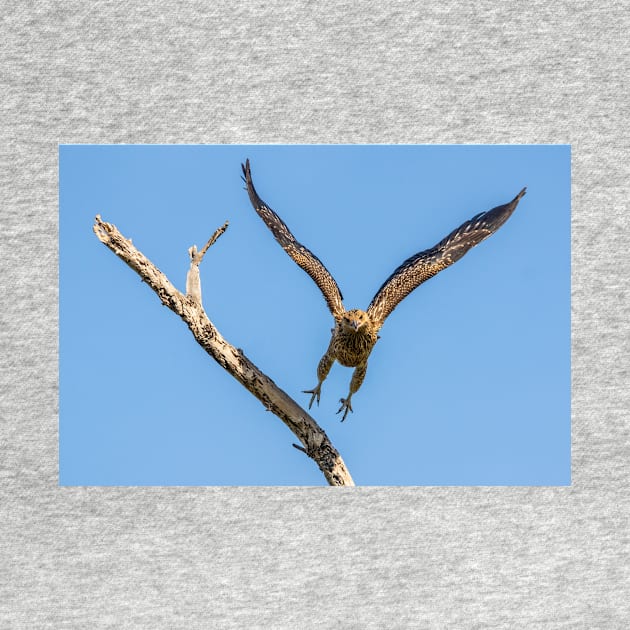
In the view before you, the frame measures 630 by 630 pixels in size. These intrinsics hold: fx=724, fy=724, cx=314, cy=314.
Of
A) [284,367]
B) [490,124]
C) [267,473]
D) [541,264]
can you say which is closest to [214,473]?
[267,473]

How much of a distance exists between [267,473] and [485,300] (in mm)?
1114

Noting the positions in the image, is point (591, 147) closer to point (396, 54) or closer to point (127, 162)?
point (396, 54)

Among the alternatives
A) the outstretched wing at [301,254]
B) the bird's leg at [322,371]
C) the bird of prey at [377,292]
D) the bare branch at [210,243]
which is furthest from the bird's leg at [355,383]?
the bare branch at [210,243]

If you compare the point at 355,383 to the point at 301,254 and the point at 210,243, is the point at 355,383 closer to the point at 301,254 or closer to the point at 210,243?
the point at 301,254

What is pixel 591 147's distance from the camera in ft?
9.64

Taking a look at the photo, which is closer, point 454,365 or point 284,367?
point 454,365

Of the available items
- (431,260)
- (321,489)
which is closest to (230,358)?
(321,489)

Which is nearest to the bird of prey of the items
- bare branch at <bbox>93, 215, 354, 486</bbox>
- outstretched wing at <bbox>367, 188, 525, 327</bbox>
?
outstretched wing at <bbox>367, 188, 525, 327</bbox>

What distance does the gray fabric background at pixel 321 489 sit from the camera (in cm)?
286

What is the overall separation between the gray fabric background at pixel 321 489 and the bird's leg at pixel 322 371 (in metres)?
0.43

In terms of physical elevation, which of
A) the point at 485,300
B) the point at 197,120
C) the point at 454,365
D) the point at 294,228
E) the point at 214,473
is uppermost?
the point at 197,120

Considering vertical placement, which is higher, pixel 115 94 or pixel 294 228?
pixel 115 94

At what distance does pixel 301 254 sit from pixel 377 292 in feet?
1.20

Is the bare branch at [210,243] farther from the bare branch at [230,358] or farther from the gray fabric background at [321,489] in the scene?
the gray fabric background at [321,489]
